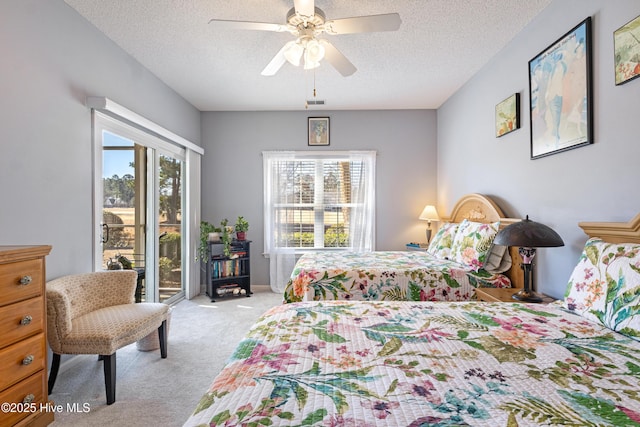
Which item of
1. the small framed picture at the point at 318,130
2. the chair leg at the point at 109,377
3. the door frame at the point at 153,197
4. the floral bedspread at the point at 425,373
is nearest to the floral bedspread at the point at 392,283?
the floral bedspread at the point at 425,373

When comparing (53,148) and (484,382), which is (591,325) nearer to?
(484,382)

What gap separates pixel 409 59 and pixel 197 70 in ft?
7.19

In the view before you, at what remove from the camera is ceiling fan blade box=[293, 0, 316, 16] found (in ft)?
6.17

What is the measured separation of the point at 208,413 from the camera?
0.80 meters

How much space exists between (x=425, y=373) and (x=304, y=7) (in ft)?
6.55

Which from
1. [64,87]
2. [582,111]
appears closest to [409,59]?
[582,111]

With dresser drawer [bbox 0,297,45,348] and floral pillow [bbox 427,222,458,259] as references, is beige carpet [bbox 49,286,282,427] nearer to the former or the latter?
dresser drawer [bbox 0,297,45,348]

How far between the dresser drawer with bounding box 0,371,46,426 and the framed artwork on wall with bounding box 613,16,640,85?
3444 millimetres

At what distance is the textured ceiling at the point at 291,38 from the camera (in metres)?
2.36

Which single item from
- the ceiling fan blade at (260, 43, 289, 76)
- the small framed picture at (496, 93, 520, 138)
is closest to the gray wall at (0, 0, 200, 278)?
the ceiling fan blade at (260, 43, 289, 76)

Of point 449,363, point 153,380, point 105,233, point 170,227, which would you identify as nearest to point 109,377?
point 153,380

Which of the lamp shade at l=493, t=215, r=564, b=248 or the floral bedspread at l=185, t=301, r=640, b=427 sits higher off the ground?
the lamp shade at l=493, t=215, r=564, b=248

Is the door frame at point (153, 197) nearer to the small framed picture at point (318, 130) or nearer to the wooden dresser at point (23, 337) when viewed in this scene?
the wooden dresser at point (23, 337)

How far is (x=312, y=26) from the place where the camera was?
2199 mm
